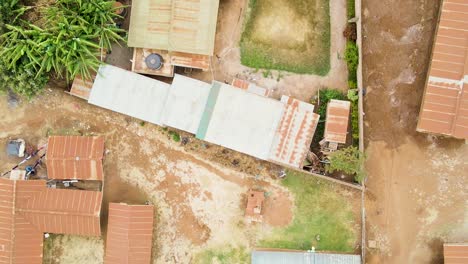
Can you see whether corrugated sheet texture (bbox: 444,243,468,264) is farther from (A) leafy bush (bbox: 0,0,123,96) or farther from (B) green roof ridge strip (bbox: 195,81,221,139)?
(A) leafy bush (bbox: 0,0,123,96)

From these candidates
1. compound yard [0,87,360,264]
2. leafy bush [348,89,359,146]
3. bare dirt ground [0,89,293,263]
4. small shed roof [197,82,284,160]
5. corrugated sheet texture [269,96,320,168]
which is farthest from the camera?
bare dirt ground [0,89,293,263]

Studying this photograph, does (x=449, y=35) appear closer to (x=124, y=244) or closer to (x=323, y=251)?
(x=323, y=251)

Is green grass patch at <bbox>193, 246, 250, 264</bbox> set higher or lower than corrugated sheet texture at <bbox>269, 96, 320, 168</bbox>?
lower

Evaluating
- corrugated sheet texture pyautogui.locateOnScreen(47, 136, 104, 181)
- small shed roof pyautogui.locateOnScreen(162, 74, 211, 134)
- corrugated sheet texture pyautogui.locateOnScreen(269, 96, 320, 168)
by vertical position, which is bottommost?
corrugated sheet texture pyautogui.locateOnScreen(47, 136, 104, 181)

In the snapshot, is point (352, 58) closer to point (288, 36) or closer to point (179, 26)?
point (288, 36)

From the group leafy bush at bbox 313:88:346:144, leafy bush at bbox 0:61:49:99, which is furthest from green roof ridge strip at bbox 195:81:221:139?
leafy bush at bbox 0:61:49:99

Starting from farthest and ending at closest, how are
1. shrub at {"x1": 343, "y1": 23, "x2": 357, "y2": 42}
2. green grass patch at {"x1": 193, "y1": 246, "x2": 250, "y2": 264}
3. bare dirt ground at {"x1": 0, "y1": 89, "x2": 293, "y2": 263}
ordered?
bare dirt ground at {"x1": 0, "y1": 89, "x2": 293, "y2": 263} → green grass patch at {"x1": 193, "y1": 246, "x2": 250, "y2": 264} → shrub at {"x1": 343, "y1": 23, "x2": 357, "y2": 42}
